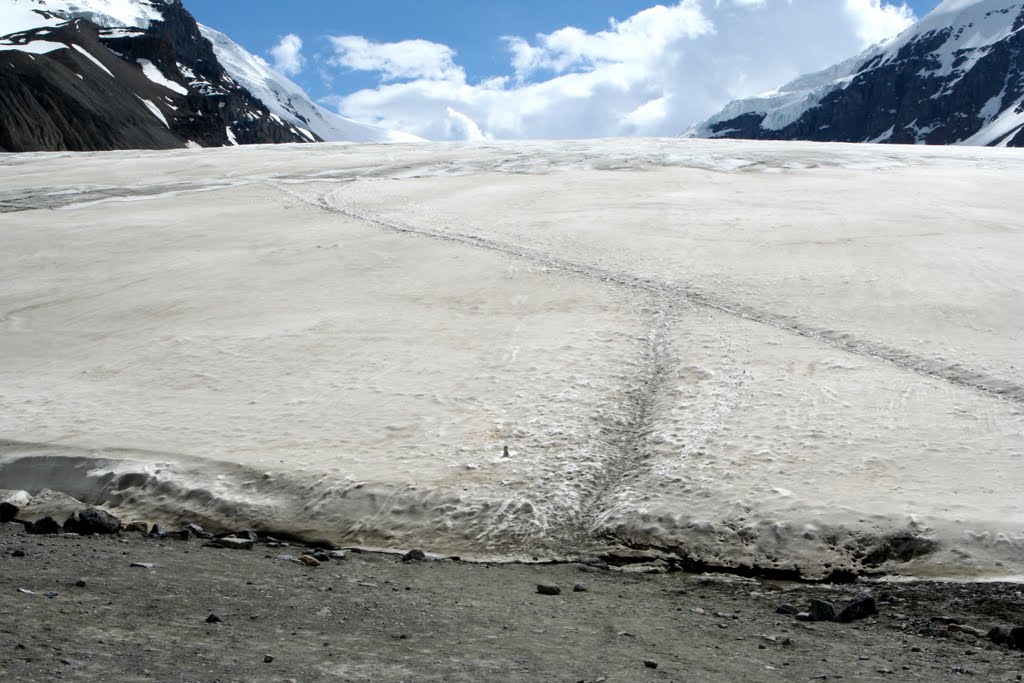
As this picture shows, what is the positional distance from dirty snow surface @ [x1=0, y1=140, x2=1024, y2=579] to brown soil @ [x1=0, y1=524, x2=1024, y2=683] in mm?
410

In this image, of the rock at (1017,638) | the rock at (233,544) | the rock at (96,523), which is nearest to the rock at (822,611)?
the rock at (1017,638)

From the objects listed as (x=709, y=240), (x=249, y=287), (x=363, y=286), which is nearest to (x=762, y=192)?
(x=709, y=240)

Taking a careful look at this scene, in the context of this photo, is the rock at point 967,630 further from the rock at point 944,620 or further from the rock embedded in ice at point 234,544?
the rock embedded in ice at point 234,544

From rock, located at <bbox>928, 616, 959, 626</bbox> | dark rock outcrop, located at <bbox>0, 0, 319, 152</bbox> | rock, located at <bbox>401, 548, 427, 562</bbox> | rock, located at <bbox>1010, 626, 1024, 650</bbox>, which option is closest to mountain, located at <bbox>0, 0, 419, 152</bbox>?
dark rock outcrop, located at <bbox>0, 0, 319, 152</bbox>

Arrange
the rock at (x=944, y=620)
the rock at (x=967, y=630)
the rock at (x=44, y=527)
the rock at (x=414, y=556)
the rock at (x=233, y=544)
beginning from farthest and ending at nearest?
the rock at (x=44, y=527) → the rock at (x=233, y=544) → the rock at (x=414, y=556) → the rock at (x=944, y=620) → the rock at (x=967, y=630)

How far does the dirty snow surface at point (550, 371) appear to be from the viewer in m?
6.38

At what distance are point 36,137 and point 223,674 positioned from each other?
74.1 m

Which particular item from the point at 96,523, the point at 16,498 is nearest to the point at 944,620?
the point at 96,523

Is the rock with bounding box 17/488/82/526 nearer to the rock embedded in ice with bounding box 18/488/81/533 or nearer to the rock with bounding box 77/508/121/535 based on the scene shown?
the rock embedded in ice with bounding box 18/488/81/533

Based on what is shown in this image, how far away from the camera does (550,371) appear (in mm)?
8625

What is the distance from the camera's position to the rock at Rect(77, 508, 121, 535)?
638 centimetres

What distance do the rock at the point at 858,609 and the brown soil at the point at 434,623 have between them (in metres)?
0.08

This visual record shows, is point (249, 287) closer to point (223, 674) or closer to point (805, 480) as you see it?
point (805, 480)

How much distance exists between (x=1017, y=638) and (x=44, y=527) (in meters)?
5.75
